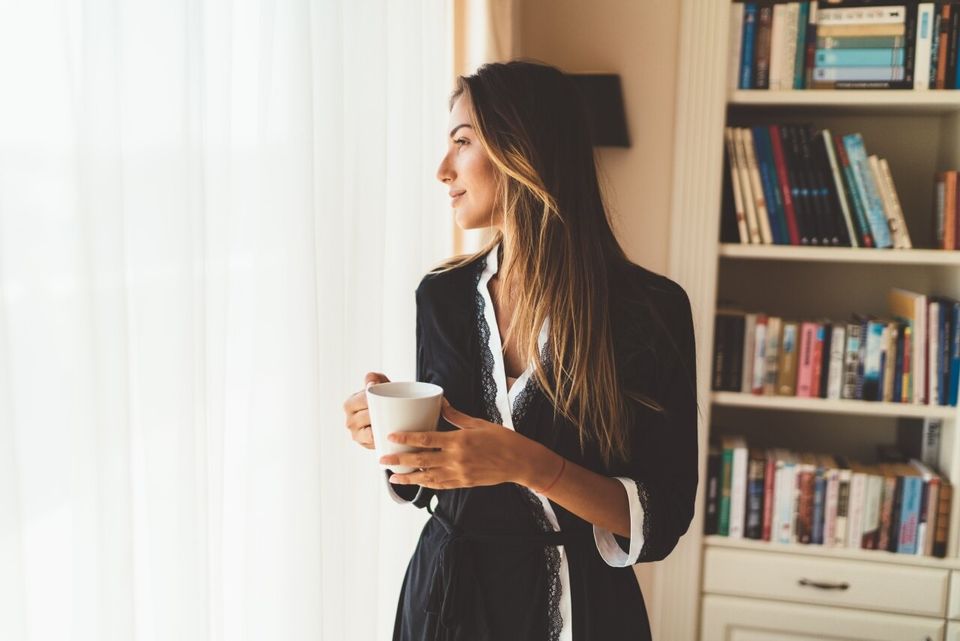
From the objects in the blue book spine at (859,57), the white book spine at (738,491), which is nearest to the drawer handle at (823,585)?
the white book spine at (738,491)

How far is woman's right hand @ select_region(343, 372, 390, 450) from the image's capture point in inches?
38.7

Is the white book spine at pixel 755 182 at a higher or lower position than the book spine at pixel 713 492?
higher

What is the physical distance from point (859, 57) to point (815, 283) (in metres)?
0.69

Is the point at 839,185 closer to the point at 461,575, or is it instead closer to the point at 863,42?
the point at 863,42

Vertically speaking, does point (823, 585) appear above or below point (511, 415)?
below

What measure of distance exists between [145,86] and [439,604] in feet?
2.63

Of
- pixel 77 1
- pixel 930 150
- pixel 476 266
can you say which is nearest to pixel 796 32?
pixel 930 150

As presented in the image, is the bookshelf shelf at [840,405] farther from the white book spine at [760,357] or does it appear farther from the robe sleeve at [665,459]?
the robe sleeve at [665,459]

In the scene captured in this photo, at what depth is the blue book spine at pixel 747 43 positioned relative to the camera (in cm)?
207

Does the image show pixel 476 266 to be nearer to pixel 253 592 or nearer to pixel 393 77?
pixel 393 77

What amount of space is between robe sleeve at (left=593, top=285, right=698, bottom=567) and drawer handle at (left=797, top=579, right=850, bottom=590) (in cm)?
132

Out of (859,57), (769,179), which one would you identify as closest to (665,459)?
(769,179)

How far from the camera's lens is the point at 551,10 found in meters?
2.26

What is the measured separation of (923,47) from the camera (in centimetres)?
199
